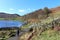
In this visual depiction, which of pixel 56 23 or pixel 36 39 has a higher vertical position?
pixel 56 23

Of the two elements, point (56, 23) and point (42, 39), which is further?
point (56, 23)

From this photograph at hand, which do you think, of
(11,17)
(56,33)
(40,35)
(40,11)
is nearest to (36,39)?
(40,35)

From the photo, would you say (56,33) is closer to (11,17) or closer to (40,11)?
(40,11)

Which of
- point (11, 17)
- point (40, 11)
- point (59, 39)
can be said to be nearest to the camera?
point (59, 39)

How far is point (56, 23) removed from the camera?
1789 centimetres

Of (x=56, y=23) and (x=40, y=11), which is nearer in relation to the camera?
(x=56, y=23)

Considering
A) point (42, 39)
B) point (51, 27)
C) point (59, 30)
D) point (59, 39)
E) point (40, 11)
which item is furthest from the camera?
point (40, 11)

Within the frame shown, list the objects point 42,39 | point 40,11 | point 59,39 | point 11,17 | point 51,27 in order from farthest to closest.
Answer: point 11,17, point 40,11, point 51,27, point 42,39, point 59,39

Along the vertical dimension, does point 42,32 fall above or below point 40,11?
below

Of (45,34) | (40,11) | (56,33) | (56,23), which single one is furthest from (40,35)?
(40,11)

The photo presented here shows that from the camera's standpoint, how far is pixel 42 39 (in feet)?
48.8

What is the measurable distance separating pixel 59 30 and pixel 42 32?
5.70 feet

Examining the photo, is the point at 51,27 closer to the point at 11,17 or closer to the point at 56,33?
the point at 56,33

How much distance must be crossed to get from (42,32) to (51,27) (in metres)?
1.18
